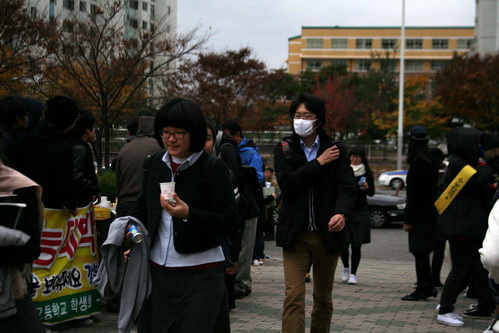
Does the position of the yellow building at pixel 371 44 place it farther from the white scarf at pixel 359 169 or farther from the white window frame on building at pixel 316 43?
the white scarf at pixel 359 169

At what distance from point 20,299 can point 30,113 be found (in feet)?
9.84

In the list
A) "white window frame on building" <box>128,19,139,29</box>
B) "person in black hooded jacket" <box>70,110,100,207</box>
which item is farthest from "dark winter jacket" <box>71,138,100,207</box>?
"white window frame on building" <box>128,19,139,29</box>

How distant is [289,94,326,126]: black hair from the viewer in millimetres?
5410

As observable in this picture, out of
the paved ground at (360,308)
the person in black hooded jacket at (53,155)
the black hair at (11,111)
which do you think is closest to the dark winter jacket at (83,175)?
the person in black hooded jacket at (53,155)

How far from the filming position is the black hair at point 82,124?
257 inches

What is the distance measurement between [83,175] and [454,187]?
3.53 metres

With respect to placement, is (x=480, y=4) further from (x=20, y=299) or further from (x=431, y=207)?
(x=20, y=299)

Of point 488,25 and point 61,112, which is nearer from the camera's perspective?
point 61,112

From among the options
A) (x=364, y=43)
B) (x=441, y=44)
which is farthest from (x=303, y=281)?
(x=441, y=44)

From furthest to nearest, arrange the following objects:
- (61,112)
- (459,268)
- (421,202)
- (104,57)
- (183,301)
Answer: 1. (104,57)
2. (421,202)
3. (459,268)
4. (61,112)
5. (183,301)

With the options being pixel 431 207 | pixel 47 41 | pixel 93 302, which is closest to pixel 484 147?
pixel 431 207

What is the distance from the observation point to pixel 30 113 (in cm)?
607

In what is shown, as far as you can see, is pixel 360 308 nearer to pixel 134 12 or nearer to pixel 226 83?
pixel 134 12

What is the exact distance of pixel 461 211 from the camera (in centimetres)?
684
